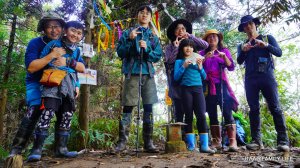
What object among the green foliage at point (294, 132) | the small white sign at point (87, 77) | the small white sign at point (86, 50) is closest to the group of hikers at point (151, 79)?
the small white sign at point (87, 77)

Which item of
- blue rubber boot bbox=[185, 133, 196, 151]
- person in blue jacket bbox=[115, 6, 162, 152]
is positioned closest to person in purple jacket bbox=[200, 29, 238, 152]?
blue rubber boot bbox=[185, 133, 196, 151]

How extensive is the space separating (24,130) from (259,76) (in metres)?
3.97

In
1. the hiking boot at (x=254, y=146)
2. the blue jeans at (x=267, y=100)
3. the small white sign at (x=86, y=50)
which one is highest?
the small white sign at (x=86, y=50)

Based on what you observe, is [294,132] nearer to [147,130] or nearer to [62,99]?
[147,130]

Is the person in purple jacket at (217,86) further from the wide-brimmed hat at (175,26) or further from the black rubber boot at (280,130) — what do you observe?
the black rubber boot at (280,130)

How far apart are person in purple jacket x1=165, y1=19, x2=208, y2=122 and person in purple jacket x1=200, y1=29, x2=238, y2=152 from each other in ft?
0.91

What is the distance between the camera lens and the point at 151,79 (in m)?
4.65

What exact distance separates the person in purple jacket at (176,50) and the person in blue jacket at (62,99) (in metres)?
1.64

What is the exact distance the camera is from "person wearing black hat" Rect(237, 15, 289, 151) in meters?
4.57

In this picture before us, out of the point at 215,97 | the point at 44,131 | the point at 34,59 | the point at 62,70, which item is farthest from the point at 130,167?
the point at 215,97

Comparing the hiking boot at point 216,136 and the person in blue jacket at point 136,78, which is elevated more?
the person in blue jacket at point 136,78

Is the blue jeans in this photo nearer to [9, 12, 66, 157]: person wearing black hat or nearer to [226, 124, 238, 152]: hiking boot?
[226, 124, 238, 152]: hiking boot

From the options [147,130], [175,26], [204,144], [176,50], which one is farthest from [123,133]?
[175,26]

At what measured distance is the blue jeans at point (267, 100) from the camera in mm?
4504
